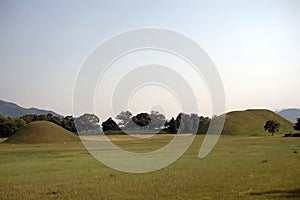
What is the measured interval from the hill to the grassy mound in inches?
2375

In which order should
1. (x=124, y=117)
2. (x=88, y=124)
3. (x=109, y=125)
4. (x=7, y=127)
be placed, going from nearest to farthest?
(x=124, y=117) < (x=7, y=127) < (x=88, y=124) < (x=109, y=125)

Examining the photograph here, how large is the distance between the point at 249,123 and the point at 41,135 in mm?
88771

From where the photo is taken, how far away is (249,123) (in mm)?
161625

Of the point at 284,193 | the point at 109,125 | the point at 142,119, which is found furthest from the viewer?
the point at 142,119

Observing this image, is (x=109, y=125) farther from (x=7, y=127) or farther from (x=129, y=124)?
(x=7, y=127)

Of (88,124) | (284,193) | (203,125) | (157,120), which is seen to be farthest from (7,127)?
(284,193)

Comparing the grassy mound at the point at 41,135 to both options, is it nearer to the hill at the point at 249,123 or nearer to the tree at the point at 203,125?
the tree at the point at 203,125

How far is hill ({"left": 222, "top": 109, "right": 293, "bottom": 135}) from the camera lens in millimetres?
147875

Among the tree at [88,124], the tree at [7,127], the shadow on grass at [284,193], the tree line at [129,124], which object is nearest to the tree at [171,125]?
the tree line at [129,124]

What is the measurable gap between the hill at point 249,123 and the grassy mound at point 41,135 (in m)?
60.3

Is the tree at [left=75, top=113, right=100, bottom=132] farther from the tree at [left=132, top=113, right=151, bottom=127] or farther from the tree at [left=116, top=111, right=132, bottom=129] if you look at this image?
the tree at [left=132, top=113, right=151, bottom=127]

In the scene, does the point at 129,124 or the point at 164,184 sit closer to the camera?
the point at 164,184

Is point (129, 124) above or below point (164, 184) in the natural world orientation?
above

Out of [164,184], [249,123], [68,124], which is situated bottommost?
[164,184]
